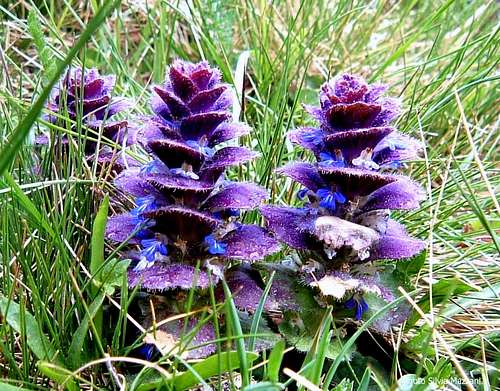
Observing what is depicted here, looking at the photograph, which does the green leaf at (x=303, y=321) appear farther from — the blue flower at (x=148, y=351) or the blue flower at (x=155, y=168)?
the blue flower at (x=155, y=168)

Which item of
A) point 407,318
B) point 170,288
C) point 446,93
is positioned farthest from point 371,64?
point 170,288

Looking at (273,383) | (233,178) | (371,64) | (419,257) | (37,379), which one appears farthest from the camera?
(371,64)

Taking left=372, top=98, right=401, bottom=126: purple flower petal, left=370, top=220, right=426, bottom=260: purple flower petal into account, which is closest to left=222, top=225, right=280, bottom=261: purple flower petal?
left=370, top=220, right=426, bottom=260: purple flower petal

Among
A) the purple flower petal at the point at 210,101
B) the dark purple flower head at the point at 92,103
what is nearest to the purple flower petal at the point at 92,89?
the dark purple flower head at the point at 92,103

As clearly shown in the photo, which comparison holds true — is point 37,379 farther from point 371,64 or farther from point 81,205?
point 371,64

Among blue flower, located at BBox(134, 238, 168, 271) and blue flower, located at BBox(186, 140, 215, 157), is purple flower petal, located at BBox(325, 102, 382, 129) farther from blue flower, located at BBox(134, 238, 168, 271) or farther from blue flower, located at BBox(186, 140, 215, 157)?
blue flower, located at BBox(134, 238, 168, 271)

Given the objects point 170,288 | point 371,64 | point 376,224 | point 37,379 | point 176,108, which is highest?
point 371,64
